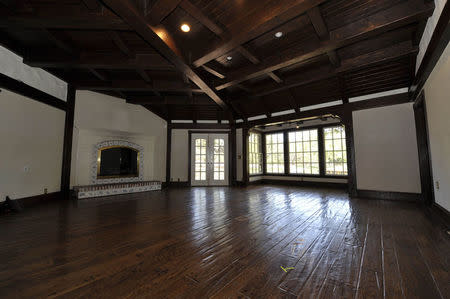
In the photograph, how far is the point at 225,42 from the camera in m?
3.18

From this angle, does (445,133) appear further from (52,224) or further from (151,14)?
(52,224)

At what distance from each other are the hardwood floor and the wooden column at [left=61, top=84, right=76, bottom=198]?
5.58ft

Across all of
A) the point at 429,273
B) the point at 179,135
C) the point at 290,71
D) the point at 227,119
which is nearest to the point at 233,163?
the point at 227,119

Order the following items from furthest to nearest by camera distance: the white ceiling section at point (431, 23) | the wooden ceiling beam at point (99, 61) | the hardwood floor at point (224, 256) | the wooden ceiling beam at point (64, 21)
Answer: the wooden ceiling beam at point (99, 61) → the wooden ceiling beam at point (64, 21) → the white ceiling section at point (431, 23) → the hardwood floor at point (224, 256)

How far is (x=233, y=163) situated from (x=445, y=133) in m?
5.70

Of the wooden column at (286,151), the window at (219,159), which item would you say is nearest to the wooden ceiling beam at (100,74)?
the window at (219,159)

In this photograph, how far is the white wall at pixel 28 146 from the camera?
11.4 feet

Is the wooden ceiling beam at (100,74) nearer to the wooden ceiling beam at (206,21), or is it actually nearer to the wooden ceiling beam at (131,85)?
the wooden ceiling beam at (131,85)

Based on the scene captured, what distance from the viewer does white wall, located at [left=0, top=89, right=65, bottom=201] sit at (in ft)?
11.4

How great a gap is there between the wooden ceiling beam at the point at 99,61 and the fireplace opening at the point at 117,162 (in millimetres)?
2683

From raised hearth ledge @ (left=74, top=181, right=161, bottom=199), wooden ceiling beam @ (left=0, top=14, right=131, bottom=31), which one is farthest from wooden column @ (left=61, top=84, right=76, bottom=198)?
wooden ceiling beam @ (left=0, top=14, right=131, bottom=31)

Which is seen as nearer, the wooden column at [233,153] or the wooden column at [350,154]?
the wooden column at [350,154]

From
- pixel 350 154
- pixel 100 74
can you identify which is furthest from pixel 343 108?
pixel 100 74

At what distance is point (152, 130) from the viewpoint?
22.8ft
